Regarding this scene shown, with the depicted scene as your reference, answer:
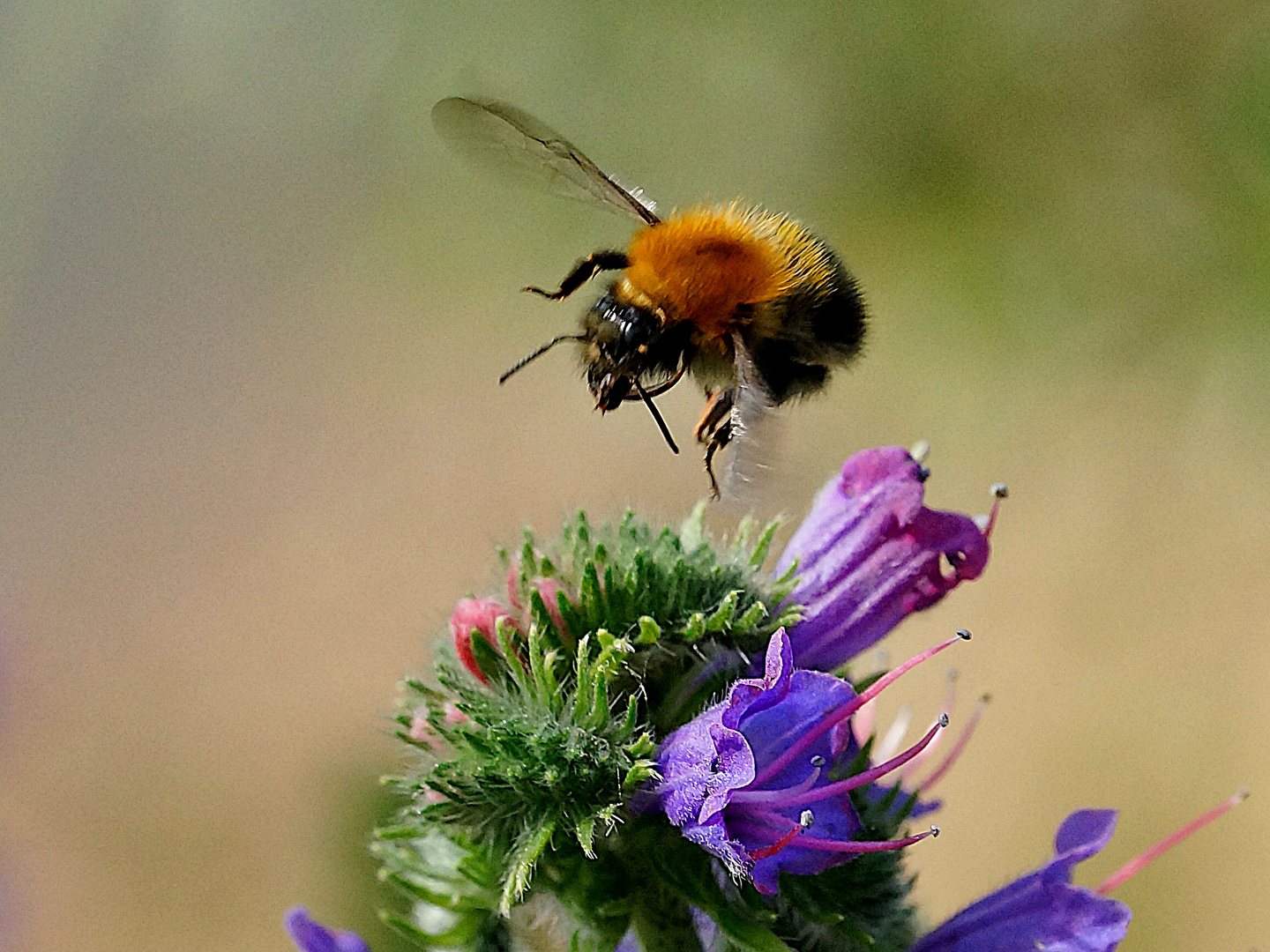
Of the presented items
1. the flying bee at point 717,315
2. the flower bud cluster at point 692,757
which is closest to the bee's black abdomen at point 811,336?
the flying bee at point 717,315

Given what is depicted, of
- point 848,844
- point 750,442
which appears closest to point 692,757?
point 848,844

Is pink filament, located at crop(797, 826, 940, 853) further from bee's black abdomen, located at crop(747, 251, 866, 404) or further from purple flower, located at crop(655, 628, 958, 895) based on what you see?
bee's black abdomen, located at crop(747, 251, 866, 404)

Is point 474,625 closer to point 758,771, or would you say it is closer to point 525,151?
point 758,771

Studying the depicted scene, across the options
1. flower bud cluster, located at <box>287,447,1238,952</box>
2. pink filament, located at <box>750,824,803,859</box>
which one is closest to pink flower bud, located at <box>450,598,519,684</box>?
flower bud cluster, located at <box>287,447,1238,952</box>

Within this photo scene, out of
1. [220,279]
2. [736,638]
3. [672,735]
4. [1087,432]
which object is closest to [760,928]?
[672,735]

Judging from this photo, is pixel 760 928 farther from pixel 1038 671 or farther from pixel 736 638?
pixel 1038 671

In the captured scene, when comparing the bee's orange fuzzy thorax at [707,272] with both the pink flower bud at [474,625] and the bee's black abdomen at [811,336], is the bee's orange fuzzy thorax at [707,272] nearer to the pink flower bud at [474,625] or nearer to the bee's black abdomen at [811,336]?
the bee's black abdomen at [811,336]
